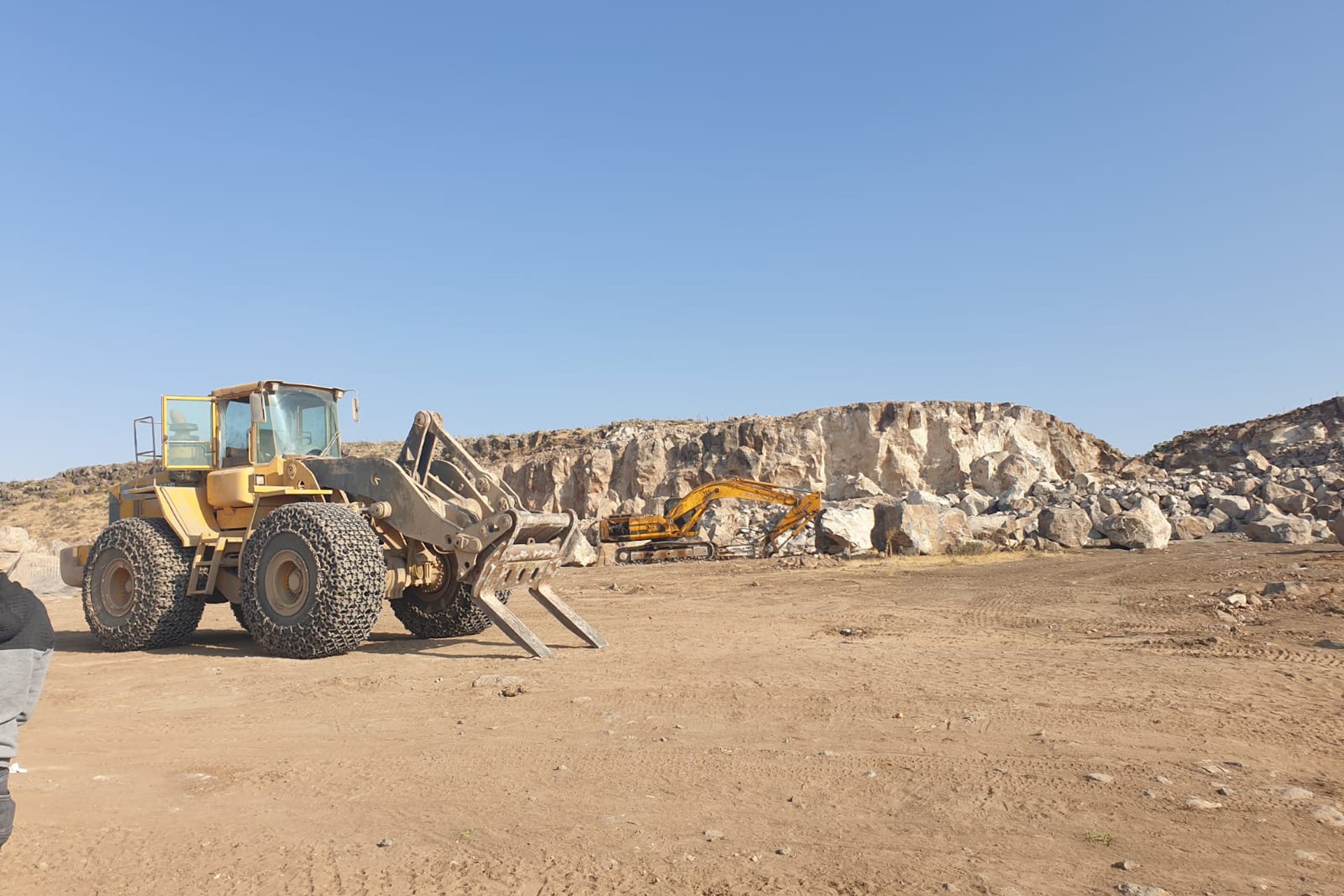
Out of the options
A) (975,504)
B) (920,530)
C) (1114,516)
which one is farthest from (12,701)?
(975,504)

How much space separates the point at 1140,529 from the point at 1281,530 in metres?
3.12

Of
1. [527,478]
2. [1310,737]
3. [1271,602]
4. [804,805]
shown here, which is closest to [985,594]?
[1271,602]

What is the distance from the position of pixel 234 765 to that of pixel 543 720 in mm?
2090

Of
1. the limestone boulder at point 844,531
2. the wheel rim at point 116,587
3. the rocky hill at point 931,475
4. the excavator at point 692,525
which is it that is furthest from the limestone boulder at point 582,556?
the wheel rim at point 116,587

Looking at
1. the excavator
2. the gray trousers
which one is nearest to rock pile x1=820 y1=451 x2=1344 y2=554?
the excavator

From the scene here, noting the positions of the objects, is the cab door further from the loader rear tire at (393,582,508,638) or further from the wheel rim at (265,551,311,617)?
the loader rear tire at (393,582,508,638)

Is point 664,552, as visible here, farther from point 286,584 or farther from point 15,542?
point 15,542

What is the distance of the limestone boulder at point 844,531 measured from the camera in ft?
77.7

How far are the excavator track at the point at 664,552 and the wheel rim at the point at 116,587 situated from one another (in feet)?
50.7

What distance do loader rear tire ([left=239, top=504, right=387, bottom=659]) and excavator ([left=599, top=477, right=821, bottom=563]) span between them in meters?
15.3

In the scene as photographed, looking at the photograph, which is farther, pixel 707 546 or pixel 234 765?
pixel 707 546

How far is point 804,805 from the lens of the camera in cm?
485

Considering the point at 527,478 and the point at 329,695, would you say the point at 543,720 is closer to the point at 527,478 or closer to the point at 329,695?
the point at 329,695

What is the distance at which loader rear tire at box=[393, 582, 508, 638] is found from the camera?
11.2m
